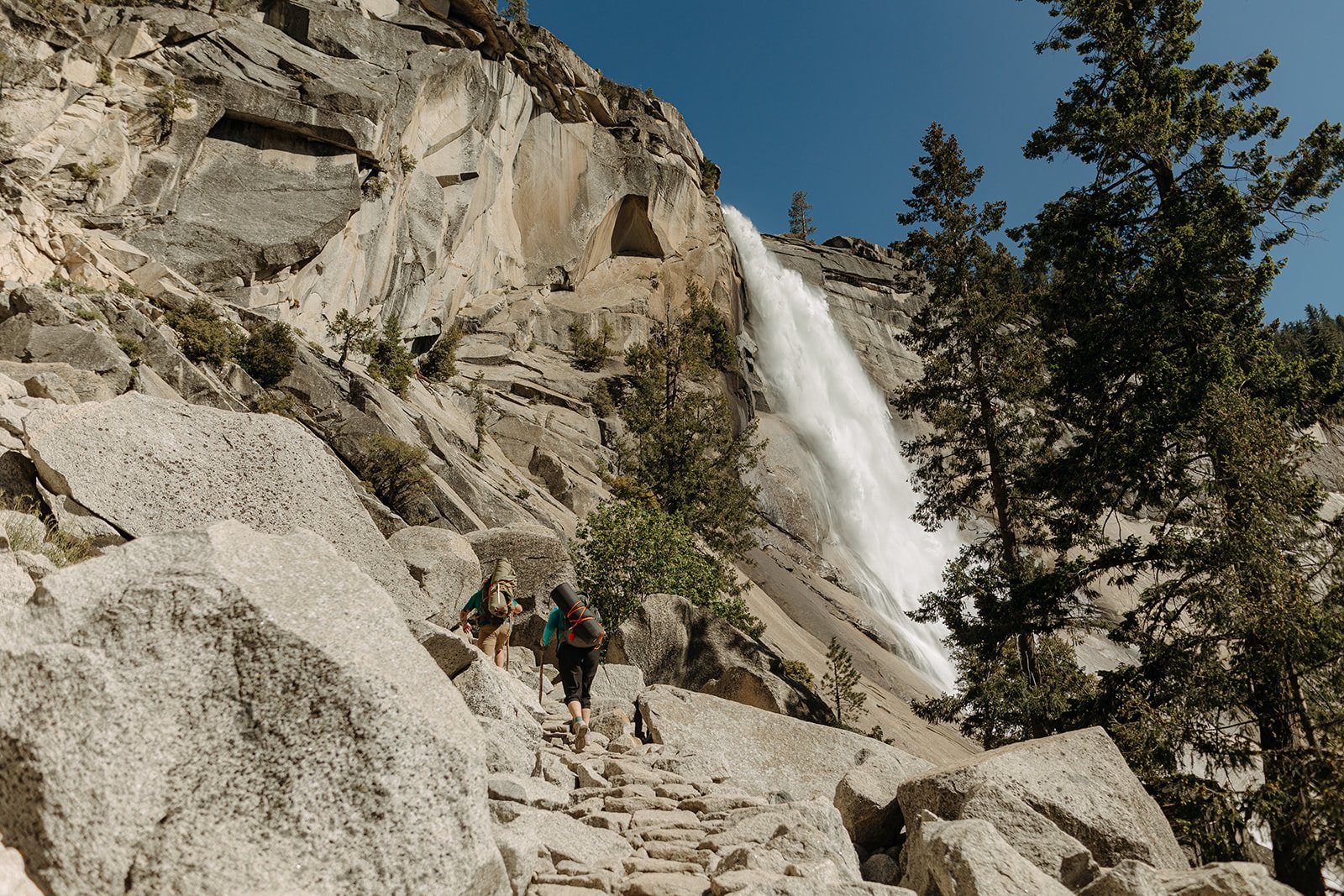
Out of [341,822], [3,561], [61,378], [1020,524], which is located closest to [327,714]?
[341,822]

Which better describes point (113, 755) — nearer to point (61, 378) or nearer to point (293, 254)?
point (61, 378)

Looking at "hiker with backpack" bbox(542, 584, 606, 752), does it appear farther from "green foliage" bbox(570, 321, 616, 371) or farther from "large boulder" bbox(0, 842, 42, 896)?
"green foliage" bbox(570, 321, 616, 371)

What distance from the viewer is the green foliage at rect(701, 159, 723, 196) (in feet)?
195

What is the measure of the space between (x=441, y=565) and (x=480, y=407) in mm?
19376

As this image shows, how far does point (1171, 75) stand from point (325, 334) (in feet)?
86.1

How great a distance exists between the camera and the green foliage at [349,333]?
1101 inches

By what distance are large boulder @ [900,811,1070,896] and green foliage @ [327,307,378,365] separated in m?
25.4

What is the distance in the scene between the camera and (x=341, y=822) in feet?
11.5

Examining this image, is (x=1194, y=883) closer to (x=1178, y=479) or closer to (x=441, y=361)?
(x=1178, y=479)

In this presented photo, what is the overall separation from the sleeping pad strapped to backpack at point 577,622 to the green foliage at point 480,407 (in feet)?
62.6

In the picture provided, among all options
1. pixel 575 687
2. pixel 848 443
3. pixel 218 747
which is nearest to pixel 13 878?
pixel 218 747

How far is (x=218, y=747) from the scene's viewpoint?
356cm

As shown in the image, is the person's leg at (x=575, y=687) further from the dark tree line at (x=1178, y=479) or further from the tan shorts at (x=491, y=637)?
the dark tree line at (x=1178, y=479)

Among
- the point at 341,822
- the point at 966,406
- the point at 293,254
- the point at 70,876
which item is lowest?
the point at 70,876
